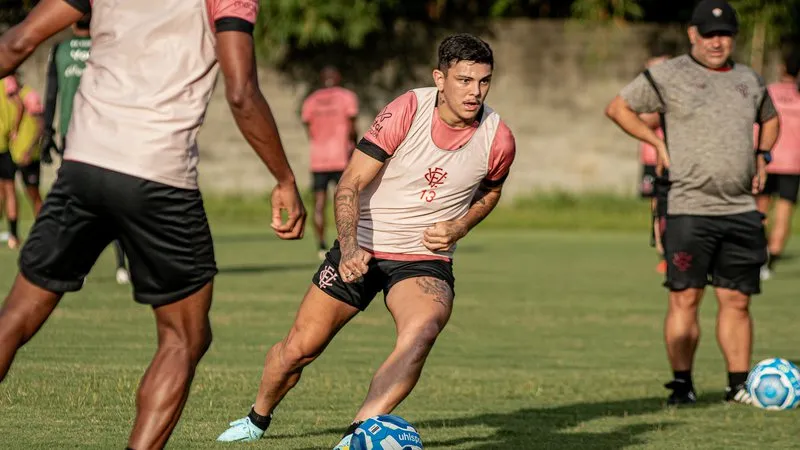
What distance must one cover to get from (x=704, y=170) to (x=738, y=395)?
1378 mm

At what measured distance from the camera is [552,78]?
86.1 ft

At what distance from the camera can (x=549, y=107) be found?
2619 cm

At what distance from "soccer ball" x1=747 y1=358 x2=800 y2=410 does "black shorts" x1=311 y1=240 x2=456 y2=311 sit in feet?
8.94

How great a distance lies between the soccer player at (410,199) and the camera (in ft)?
22.3

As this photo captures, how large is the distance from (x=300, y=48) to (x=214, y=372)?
17.2m

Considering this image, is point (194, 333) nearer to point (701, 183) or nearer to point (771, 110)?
point (701, 183)

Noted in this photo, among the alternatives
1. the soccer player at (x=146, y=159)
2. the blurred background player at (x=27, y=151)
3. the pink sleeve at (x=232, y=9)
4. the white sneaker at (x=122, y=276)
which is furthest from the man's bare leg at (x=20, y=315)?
the blurred background player at (x=27, y=151)

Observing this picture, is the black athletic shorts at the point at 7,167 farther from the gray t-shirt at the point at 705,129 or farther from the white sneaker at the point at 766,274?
the gray t-shirt at the point at 705,129

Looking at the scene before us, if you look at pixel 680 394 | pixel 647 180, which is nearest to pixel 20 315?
pixel 680 394

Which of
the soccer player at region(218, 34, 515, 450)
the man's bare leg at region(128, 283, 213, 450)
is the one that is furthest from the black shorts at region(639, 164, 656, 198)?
the man's bare leg at region(128, 283, 213, 450)

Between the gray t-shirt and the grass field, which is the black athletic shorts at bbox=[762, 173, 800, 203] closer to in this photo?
the grass field

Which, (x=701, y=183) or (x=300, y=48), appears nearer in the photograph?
(x=701, y=183)

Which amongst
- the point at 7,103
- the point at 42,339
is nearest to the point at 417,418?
the point at 42,339

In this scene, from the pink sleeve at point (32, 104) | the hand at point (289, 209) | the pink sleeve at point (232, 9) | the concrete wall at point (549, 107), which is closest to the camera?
the pink sleeve at point (232, 9)
